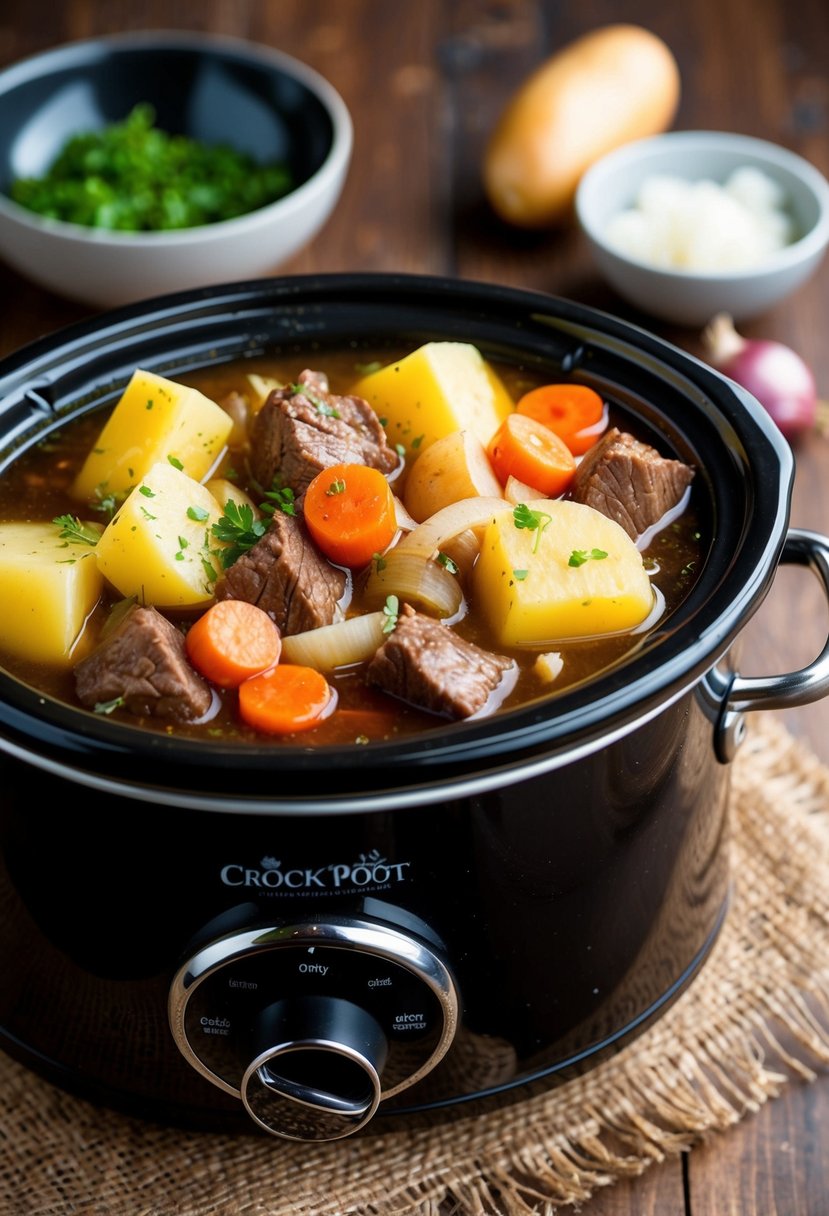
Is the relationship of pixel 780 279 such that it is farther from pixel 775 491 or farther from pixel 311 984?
pixel 311 984

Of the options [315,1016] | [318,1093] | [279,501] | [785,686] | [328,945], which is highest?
[279,501]

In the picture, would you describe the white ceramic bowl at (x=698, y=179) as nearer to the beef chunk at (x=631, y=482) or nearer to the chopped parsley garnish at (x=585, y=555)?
the beef chunk at (x=631, y=482)

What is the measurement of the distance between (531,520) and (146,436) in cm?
70

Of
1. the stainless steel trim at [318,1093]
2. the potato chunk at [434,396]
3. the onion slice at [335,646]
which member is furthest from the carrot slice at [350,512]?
the stainless steel trim at [318,1093]

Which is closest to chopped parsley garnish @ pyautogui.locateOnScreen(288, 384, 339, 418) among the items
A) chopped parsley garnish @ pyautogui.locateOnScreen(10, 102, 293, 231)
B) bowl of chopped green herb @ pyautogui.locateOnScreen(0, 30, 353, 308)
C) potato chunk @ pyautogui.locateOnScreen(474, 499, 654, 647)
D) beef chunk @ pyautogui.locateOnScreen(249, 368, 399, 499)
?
beef chunk @ pyautogui.locateOnScreen(249, 368, 399, 499)

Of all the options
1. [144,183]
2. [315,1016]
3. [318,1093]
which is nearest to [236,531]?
[315,1016]

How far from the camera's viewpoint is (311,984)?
195 centimetres

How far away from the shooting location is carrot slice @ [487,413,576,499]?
2271mm

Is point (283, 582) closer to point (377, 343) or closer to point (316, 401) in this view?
point (316, 401)

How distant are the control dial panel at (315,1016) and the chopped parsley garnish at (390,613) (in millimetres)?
415

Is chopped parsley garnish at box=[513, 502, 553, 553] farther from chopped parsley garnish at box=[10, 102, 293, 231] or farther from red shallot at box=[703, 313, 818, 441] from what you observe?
chopped parsley garnish at box=[10, 102, 293, 231]

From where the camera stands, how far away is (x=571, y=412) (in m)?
2.43

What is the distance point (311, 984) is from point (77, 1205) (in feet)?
2.04

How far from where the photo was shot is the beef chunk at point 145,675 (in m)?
1.89
